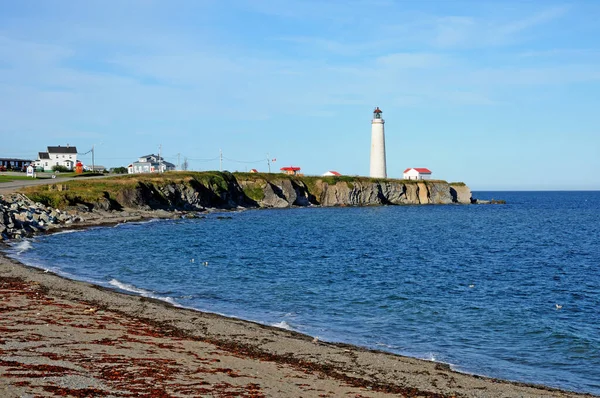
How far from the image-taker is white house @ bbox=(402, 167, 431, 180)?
17812 cm

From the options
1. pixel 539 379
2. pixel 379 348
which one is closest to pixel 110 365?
pixel 379 348

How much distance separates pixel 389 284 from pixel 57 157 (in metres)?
148

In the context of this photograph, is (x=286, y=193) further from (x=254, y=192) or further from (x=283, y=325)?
(x=283, y=325)

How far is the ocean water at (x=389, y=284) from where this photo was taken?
72.8ft

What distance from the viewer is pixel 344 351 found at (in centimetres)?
2022

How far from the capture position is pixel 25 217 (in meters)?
58.0

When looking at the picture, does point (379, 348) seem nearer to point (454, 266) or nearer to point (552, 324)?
point (552, 324)

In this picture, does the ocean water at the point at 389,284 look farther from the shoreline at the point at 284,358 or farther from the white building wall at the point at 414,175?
the white building wall at the point at 414,175

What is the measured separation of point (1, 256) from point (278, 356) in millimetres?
27682

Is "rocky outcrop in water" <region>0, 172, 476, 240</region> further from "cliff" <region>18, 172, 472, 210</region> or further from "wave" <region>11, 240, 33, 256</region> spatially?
"wave" <region>11, 240, 33, 256</region>

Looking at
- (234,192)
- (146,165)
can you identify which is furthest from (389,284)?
(146,165)

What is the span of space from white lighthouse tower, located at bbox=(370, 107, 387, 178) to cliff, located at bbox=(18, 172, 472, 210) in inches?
141

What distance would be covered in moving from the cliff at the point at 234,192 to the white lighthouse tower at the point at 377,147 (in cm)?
359

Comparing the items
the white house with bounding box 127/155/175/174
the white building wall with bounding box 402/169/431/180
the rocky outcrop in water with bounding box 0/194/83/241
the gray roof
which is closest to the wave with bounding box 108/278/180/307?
the rocky outcrop in water with bounding box 0/194/83/241
